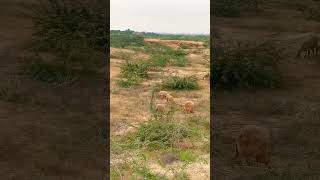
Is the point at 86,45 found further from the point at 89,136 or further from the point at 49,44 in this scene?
the point at 89,136

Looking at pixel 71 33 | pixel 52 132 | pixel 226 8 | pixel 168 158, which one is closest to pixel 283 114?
pixel 168 158

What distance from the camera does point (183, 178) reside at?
5.22 metres

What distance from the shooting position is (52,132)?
20.2ft

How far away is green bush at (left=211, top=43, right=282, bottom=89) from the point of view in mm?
8711

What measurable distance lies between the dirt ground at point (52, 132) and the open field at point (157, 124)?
287 mm

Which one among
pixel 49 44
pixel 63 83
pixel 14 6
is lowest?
pixel 63 83

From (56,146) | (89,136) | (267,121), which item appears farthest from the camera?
(267,121)

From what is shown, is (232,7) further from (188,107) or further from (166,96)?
(188,107)

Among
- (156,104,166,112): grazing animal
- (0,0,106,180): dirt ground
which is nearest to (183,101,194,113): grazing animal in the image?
(156,104,166,112): grazing animal

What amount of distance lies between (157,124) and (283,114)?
Result: 1912 millimetres

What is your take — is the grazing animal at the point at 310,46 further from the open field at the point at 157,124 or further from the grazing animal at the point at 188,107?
the grazing animal at the point at 188,107

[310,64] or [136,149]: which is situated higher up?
[310,64]

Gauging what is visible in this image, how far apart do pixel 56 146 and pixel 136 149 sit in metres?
0.96

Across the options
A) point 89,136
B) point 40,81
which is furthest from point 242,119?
point 40,81
